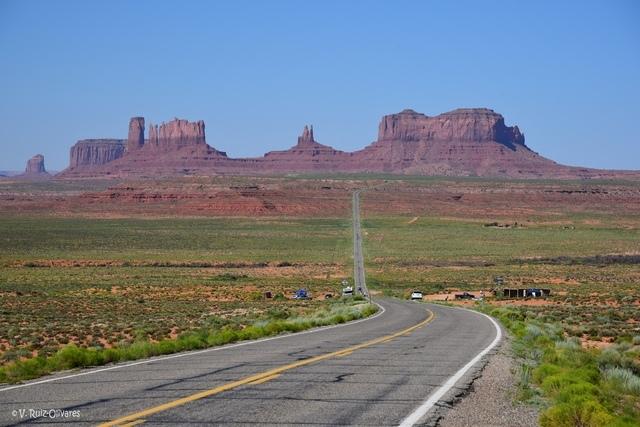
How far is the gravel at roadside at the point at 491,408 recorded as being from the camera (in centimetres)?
945

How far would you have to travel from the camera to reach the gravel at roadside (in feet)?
31.0

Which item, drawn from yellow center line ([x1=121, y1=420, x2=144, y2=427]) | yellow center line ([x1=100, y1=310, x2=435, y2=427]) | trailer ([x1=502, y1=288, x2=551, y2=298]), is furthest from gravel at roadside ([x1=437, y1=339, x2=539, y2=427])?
trailer ([x1=502, y1=288, x2=551, y2=298])

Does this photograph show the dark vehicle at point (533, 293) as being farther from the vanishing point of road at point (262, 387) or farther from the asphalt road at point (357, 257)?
the vanishing point of road at point (262, 387)

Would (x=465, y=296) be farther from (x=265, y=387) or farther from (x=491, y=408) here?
(x=491, y=408)

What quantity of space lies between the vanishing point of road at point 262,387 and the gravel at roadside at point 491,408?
333 millimetres

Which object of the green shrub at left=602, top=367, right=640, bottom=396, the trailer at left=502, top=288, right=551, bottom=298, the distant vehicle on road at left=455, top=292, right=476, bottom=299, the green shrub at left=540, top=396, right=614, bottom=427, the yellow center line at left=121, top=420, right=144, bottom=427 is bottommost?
the distant vehicle on road at left=455, top=292, right=476, bottom=299

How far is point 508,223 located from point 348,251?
47.3 m

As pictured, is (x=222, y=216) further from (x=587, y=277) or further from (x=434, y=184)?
(x=587, y=277)

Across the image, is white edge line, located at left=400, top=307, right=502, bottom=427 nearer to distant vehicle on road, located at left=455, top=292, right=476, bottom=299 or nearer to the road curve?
the road curve

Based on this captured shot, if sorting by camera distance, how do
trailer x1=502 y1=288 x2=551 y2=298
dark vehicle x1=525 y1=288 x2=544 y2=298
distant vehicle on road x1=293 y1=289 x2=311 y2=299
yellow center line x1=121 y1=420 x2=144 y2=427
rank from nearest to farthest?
yellow center line x1=121 y1=420 x2=144 y2=427 → dark vehicle x1=525 y1=288 x2=544 y2=298 → trailer x1=502 y1=288 x2=551 y2=298 → distant vehicle on road x1=293 y1=289 x2=311 y2=299

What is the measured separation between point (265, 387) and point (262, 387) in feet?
0.13

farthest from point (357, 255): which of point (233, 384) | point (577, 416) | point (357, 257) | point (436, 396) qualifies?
point (577, 416)

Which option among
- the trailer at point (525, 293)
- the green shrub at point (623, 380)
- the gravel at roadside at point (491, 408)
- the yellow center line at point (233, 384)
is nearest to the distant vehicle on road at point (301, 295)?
the trailer at point (525, 293)

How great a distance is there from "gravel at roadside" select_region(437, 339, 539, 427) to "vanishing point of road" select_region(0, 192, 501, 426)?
33cm
